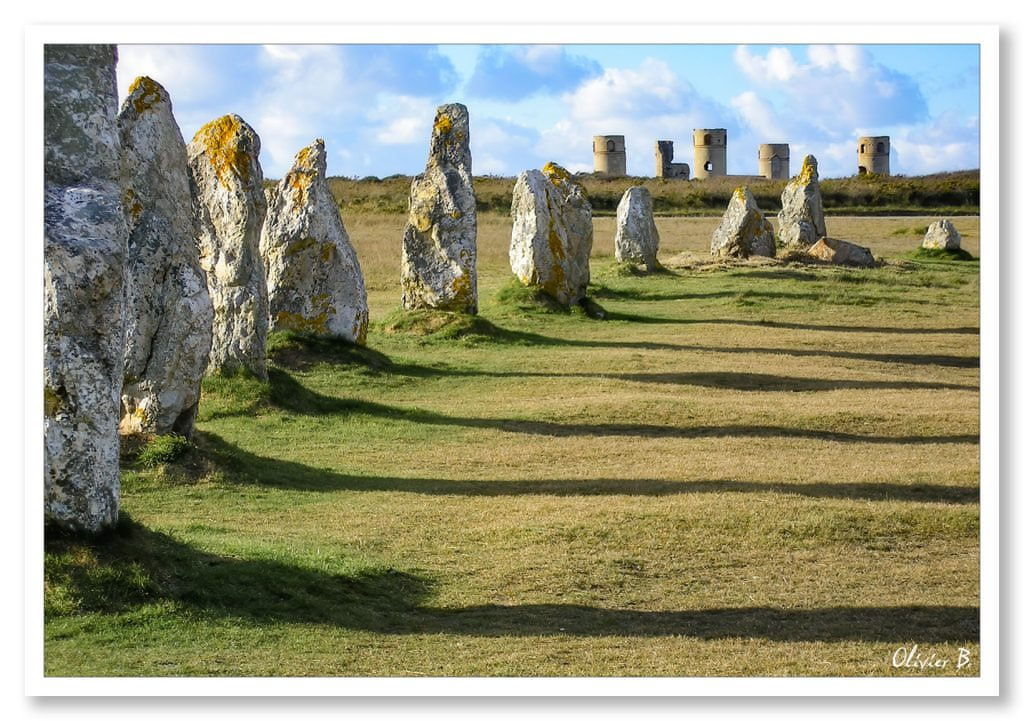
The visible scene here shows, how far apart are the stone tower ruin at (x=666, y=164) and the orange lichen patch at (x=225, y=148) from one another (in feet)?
252

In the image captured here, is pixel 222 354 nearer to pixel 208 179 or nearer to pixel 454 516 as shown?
pixel 208 179

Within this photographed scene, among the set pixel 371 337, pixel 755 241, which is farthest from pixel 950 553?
pixel 755 241

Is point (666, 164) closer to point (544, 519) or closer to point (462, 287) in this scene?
point (462, 287)

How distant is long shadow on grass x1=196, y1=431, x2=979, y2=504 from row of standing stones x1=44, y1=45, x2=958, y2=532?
0.95 meters

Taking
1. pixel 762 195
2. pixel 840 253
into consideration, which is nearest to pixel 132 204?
pixel 840 253

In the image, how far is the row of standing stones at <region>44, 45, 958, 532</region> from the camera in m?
8.40

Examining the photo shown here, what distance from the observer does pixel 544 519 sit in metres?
11.4

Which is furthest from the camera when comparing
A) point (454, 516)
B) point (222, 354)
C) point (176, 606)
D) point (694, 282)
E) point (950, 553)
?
point (694, 282)

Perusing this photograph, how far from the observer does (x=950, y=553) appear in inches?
426

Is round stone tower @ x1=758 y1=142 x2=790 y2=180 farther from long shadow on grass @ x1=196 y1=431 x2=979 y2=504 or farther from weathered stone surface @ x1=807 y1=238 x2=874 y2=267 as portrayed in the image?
long shadow on grass @ x1=196 y1=431 x2=979 y2=504

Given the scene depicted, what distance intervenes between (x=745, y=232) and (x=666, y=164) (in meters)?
58.4

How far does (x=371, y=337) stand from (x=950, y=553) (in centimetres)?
1306
